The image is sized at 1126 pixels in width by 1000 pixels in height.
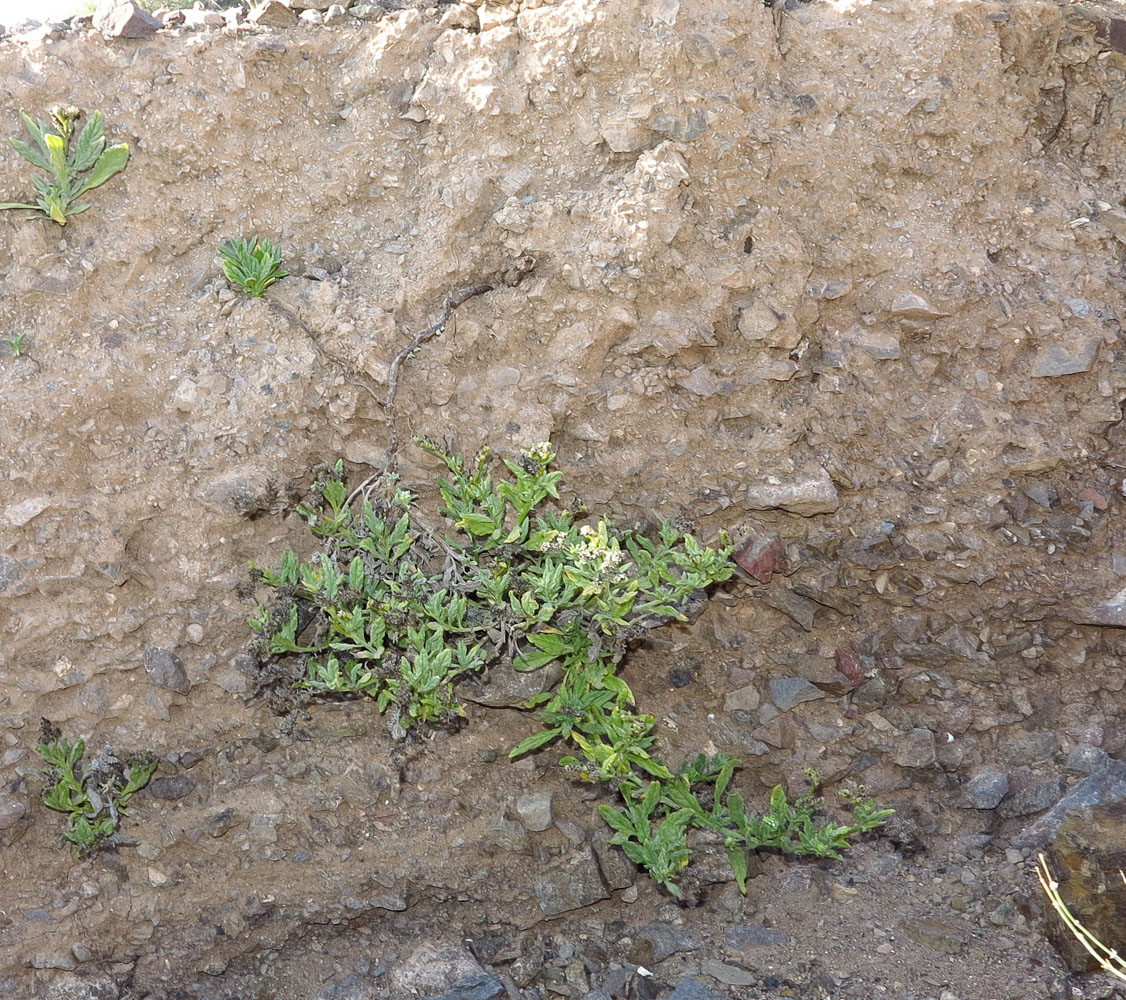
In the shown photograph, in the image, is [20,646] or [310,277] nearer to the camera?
[20,646]

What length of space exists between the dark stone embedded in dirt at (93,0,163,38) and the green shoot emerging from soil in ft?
5.14

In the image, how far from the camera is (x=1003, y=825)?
3.23m

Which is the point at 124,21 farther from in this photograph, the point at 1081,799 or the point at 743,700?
the point at 1081,799

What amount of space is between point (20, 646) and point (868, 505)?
109 inches

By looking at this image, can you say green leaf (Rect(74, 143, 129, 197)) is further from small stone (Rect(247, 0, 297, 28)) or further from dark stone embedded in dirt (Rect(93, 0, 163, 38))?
small stone (Rect(247, 0, 297, 28))

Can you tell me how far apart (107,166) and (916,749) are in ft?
A: 10.6

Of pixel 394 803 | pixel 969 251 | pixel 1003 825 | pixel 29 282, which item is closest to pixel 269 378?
pixel 29 282

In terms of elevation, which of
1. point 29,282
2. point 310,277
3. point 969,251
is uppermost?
point 29,282

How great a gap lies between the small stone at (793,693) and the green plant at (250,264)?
2160 millimetres

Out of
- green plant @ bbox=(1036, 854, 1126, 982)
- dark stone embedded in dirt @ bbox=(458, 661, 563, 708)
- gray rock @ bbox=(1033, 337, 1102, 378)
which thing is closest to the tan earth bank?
gray rock @ bbox=(1033, 337, 1102, 378)

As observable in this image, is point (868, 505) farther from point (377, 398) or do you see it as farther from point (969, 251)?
point (377, 398)

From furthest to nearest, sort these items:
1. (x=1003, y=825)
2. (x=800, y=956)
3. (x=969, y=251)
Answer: (x=969, y=251)
(x=1003, y=825)
(x=800, y=956)

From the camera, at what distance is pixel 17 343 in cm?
321

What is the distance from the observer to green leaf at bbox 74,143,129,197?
10.6ft
